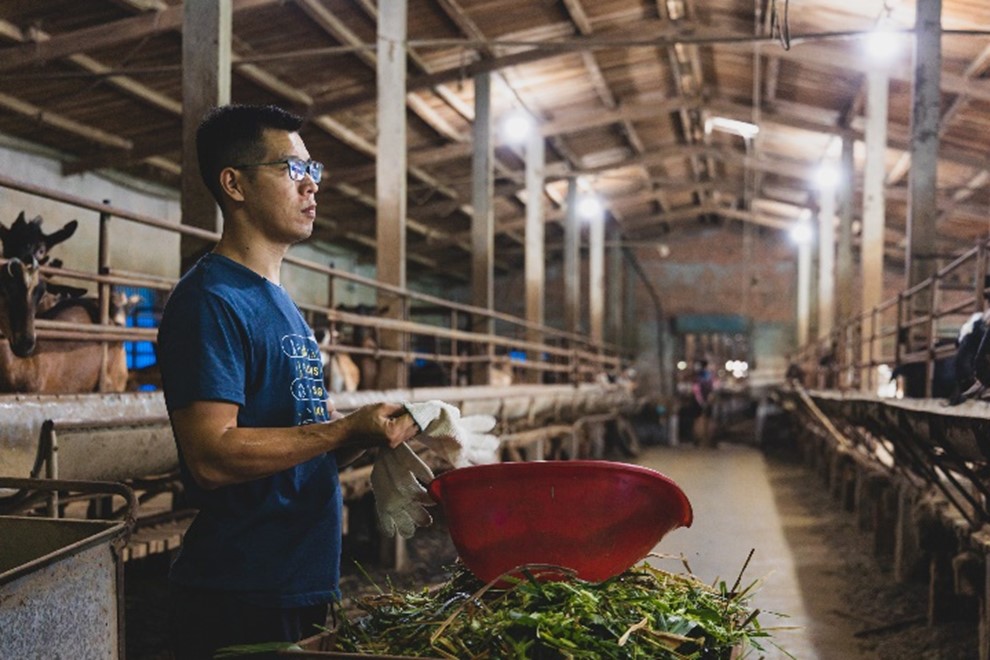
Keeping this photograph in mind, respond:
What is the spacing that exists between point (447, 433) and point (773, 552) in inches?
313

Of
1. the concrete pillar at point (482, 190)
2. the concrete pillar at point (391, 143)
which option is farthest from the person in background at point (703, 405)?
the concrete pillar at point (391, 143)

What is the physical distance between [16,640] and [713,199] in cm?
2648

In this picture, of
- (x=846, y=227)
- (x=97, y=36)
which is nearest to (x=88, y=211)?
(x=97, y=36)

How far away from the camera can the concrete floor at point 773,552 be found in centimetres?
632

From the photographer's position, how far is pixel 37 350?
5055mm

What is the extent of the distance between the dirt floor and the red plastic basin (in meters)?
2.83

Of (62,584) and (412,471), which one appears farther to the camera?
(412,471)

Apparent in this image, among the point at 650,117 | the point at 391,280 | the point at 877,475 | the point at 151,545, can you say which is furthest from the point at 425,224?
the point at 151,545

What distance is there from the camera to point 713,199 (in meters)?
26.8

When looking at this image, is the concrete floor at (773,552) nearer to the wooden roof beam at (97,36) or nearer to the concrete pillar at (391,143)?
the concrete pillar at (391,143)

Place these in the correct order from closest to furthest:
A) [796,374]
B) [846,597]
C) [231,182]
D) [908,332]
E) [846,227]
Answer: [231,182], [846,597], [908,332], [846,227], [796,374]

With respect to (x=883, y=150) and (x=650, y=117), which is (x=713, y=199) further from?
(x=883, y=150)

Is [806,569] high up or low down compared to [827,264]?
down

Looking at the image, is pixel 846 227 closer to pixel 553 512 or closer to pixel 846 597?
pixel 846 597
